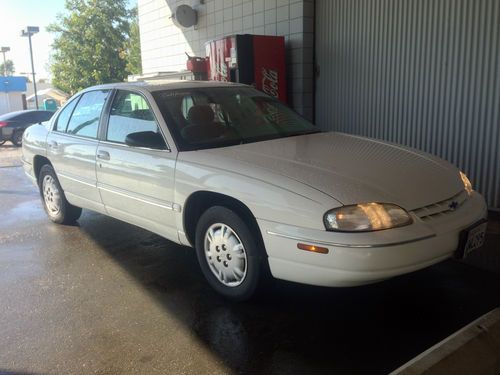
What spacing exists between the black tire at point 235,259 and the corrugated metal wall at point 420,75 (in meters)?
3.52

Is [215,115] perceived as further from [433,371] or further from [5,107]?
[5,107]

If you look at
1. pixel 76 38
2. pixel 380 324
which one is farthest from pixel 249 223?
pixel 76 38

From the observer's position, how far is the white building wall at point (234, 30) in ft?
25.2

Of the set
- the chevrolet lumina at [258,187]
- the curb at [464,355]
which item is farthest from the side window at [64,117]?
the curb at [464,355]

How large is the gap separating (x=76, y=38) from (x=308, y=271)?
30.1 metres

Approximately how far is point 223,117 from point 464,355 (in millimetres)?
2524

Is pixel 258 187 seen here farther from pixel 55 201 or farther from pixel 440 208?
pixel 55 201

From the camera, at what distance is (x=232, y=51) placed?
7414 mm

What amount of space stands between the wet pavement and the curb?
0.20m

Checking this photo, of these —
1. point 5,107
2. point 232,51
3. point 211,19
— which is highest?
point 211,19

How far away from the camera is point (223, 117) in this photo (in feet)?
13.7

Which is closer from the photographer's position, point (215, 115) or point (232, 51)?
point (215, 115)

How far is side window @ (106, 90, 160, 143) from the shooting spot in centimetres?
412

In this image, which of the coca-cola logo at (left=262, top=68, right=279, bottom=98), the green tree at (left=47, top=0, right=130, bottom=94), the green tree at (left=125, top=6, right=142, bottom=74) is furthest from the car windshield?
the green tree at (left=47, top=0, right=130, bottom=94)
